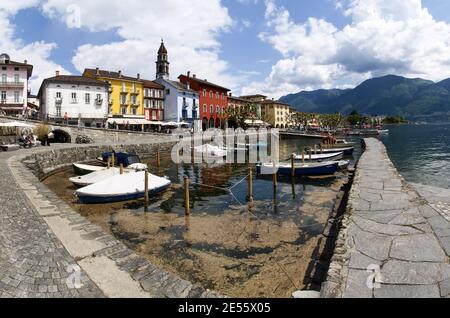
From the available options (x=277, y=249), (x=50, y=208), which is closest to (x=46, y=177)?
(x=50, y=208)

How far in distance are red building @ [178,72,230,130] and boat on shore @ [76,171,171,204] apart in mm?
71094

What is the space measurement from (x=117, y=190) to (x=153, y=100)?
213 feet

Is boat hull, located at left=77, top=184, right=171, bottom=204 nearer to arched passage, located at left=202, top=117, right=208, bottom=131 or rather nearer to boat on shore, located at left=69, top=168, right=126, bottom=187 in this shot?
boat on shore, located at left=69, top=168, right=126, bottom=187

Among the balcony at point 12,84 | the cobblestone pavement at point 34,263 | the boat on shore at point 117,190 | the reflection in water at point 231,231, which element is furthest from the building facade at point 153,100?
the cobblestone pavement at point 34,263

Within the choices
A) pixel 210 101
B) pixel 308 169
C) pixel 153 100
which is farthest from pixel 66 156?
pixel 210 101

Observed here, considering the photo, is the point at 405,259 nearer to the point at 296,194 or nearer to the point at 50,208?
the point at 50,208

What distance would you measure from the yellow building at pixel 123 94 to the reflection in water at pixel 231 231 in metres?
49.2

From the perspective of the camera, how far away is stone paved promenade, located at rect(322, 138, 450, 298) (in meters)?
6.47

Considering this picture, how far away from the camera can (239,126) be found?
297ft

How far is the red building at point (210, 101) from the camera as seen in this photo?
9069 cm

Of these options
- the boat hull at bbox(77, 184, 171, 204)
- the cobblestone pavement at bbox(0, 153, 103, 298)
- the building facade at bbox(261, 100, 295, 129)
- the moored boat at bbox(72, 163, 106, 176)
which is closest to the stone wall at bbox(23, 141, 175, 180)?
the moored boat at bbox(72, 163, 106, 176)

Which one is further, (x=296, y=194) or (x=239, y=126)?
(x=239, y=126)

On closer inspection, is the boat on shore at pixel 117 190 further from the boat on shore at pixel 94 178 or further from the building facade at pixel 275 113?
the building facade at pixel 275 113
